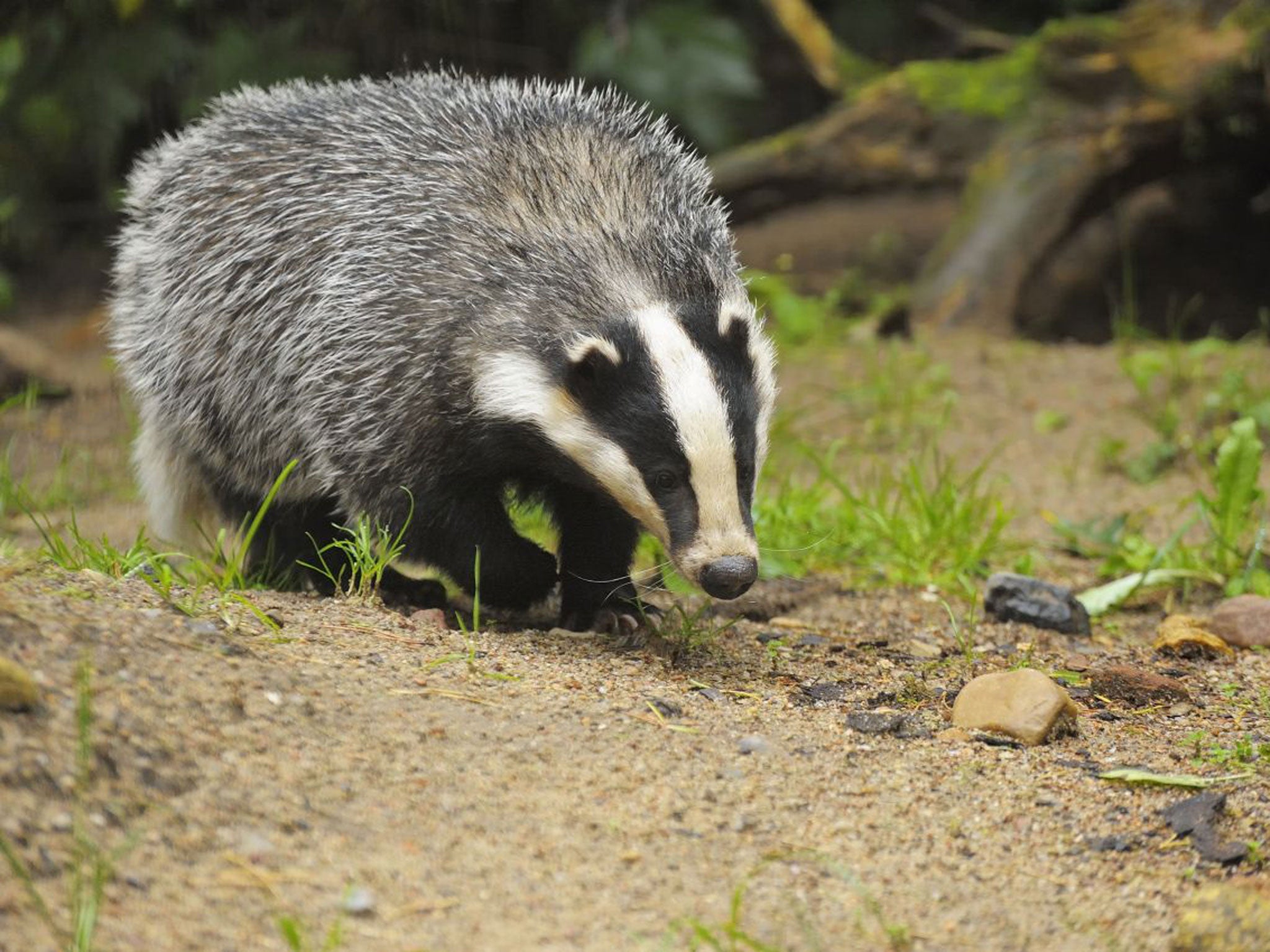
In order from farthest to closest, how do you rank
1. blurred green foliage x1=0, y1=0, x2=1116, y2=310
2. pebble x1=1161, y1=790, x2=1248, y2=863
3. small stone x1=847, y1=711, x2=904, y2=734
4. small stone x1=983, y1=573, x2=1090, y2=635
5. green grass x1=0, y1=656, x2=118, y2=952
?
blurred green foliage x1=0, y1=0, x2=1116, y2=310
small stone x1=983, y1=573, x2=1090, y2=635
small stone x1=847, y1=711, x2=904, y2=734
pebble x1=1161, y1=790, x2=1248, y2=863
green grass x1=0, y1=656, x2=118, y2=952

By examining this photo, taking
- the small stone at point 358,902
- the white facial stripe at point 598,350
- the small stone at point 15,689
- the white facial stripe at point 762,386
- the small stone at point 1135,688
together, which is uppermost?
the white facial stripe at point 598,350

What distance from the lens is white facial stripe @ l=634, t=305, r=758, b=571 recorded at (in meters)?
3.65

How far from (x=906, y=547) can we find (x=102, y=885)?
332 centimetres

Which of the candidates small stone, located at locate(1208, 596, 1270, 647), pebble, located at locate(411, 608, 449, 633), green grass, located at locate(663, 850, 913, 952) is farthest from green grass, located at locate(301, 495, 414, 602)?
small stone, located at locate(1208, 596, 1270, 647)

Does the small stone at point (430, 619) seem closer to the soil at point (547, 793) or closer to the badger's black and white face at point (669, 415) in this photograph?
the soil at point (547, 793)

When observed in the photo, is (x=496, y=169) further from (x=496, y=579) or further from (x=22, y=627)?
(x=22, y=627)

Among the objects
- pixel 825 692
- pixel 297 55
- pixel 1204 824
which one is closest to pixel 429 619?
pixel 825 692

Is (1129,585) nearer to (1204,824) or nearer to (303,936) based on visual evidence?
(1204,824)

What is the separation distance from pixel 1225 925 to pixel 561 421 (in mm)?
1992

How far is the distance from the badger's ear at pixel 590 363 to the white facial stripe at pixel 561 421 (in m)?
0.06

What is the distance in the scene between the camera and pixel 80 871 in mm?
2434

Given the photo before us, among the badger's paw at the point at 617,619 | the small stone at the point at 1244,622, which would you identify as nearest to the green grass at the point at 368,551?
the badger's paw at the point at 617,619

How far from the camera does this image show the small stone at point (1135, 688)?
3.88 meters

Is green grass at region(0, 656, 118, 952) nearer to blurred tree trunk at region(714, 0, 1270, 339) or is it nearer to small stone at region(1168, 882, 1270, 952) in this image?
small stone at region(1168, 882, 1270, 952)
